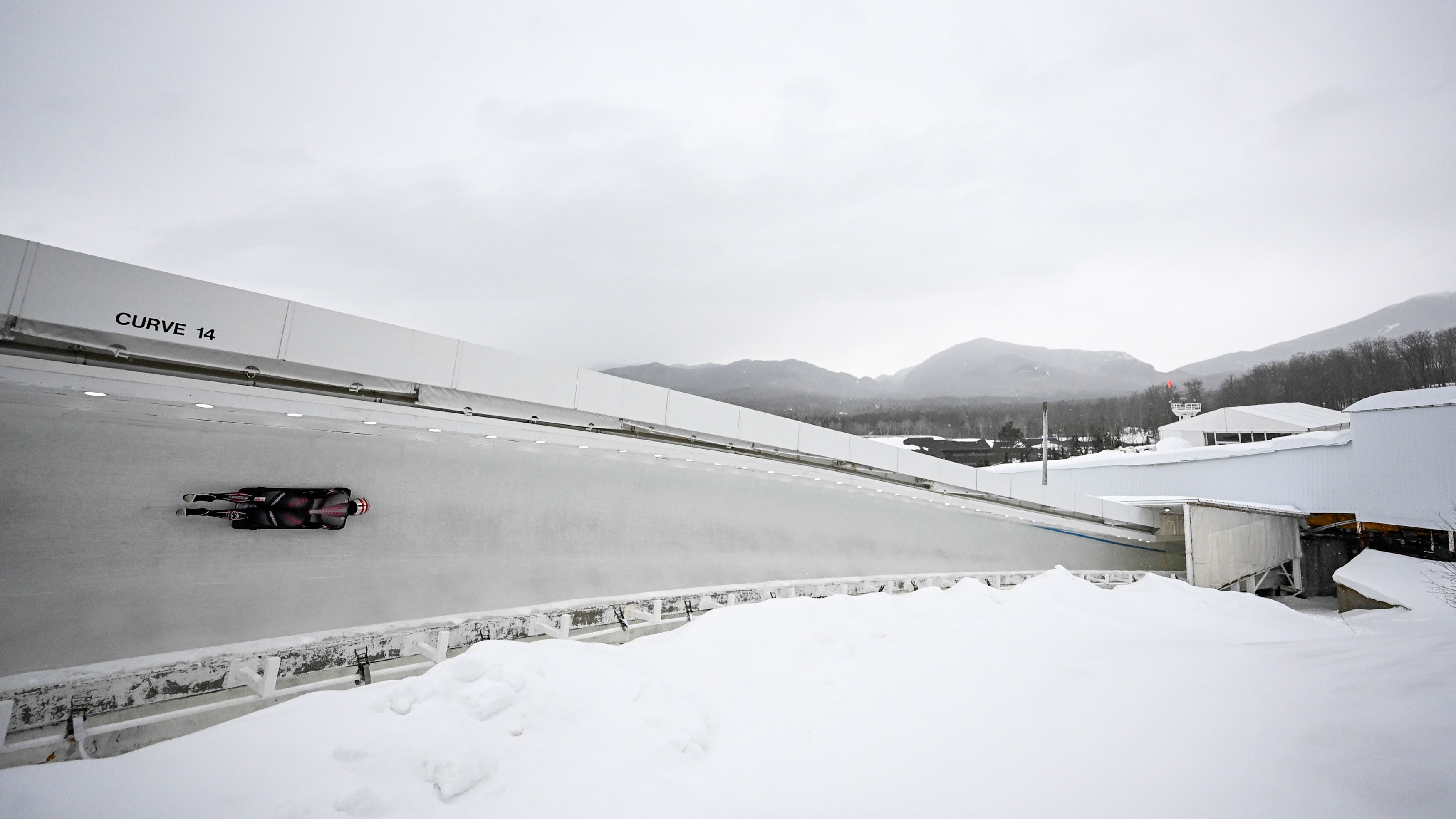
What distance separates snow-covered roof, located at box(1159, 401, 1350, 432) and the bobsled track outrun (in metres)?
37.8

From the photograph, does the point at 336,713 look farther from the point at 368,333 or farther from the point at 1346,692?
the point at 1346,692

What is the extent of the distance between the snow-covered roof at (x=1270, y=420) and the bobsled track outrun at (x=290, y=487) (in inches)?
1490

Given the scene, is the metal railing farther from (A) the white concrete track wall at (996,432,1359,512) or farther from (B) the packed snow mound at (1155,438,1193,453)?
(B) the packed snow mound at (1155,438,1193,453)

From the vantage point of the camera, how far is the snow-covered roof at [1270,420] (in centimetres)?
3162

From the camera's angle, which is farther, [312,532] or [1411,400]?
[1411,400]

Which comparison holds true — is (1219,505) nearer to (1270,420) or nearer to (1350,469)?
(1350,469)

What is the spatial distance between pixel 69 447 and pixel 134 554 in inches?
37.7

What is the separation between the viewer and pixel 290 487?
215 inches

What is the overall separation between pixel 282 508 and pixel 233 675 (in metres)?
1.41

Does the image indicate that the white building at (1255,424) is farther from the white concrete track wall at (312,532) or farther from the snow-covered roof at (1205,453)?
the white concrete track wall at (312,532)

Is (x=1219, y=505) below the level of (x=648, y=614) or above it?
above

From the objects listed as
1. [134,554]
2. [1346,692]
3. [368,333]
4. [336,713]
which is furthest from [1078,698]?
[134,554]

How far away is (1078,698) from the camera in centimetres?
407

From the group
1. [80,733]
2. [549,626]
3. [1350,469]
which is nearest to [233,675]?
[80,733]
